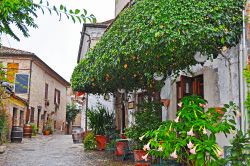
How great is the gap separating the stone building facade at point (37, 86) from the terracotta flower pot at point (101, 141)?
1028 centimetres

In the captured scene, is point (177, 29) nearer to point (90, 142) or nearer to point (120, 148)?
point (120, 148)

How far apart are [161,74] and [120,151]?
3.43 metres

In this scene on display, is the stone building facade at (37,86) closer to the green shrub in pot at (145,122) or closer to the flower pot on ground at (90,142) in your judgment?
the flower pot on ground at (90,142)

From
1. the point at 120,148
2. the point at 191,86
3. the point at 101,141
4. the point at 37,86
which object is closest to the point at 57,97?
the point at 37,86

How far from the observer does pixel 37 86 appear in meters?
27.2

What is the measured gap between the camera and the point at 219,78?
7.05 metres

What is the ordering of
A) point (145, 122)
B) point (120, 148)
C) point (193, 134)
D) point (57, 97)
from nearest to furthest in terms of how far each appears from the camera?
point (193, 134), point (145, 122), point (120, 148), point (57, 97)

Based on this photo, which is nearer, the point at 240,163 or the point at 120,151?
the point at 240,163

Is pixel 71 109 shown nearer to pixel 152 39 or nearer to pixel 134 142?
pixel 134 142

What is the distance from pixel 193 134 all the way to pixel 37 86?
24139mm

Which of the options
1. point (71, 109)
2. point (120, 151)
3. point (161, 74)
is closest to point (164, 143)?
point (161, 74)

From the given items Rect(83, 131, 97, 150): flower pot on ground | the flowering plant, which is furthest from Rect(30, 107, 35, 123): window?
the flowering plant

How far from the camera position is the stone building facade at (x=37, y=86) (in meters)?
25.1

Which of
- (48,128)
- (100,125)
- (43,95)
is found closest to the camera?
(100,125)
